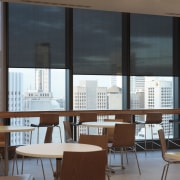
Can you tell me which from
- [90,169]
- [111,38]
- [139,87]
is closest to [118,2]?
[111,38]

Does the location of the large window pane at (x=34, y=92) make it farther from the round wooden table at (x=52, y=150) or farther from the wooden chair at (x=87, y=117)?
the round wooden table at (x=52, y=150)

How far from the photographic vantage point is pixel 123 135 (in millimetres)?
5445

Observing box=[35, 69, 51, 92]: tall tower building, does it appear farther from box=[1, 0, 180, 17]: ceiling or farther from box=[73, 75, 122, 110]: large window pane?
box=[1, 0, 180, 17]: ceiling

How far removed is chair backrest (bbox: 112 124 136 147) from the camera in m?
5.41

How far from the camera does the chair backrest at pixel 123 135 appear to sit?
5414mm

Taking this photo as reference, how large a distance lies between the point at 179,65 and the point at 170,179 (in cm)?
446

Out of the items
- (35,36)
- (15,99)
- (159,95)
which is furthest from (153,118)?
(35,36)

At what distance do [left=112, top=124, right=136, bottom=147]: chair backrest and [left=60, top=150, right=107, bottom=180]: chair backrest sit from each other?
7.94 ft

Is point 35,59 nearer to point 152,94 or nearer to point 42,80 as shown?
point 42,80

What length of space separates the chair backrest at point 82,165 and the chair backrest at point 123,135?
242cm

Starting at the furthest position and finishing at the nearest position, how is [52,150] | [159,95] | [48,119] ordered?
[159,95], [48,119], [52,150]

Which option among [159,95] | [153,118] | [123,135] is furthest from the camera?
[159,95]

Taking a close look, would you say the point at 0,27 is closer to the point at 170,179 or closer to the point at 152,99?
the point at 152,99

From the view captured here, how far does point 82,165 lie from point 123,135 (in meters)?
2.58
